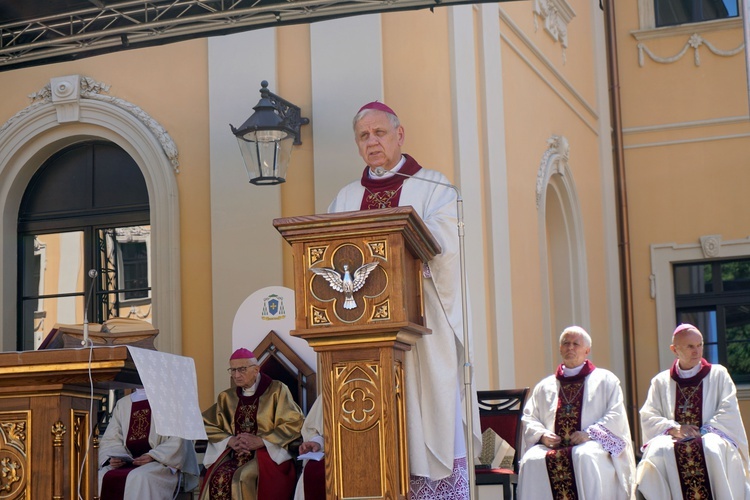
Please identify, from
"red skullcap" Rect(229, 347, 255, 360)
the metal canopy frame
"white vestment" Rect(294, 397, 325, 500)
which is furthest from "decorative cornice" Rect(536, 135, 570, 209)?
"white vestment" Rect(294, 397, 325, 500)

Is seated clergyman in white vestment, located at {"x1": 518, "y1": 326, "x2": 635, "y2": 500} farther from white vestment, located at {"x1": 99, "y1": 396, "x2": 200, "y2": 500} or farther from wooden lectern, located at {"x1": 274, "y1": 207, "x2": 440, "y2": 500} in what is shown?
wooden lectern, located at {"x1": 274, "y1": 207, "x2": 440, "y2": 500}

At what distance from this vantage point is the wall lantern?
870 cm

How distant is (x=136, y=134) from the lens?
9.74m

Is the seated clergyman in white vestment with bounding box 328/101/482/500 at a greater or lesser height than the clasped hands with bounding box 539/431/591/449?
greater

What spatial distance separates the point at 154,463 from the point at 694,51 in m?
10.2

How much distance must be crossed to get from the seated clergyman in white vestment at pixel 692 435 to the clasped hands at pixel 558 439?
29.7 inches

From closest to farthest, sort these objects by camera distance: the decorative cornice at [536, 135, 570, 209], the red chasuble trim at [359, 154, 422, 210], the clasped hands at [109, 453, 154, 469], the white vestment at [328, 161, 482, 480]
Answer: the white vestment at [328, 161, 482, 480]
the red chasuble trim at [359, 154, 422, 210]
the clasped hands at [109, 453, 154, 469]
the decorative cornice at [536, 135, 570, 209]

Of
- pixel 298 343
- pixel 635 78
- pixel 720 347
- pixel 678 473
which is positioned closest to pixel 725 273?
pixel 720 347

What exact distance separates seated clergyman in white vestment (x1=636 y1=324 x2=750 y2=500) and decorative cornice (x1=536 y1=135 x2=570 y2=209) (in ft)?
11.0

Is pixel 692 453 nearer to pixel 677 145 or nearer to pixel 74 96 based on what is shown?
pixel 74 96

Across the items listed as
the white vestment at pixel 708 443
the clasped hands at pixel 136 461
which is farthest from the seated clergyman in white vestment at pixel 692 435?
the clasped hands at pixel 136 461

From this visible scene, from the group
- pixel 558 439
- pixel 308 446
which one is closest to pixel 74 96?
pixel 308 446

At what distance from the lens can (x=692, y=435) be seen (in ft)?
28.6

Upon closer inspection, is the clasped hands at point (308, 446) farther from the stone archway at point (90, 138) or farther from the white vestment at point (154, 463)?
the stone archway at point (90, 138)
